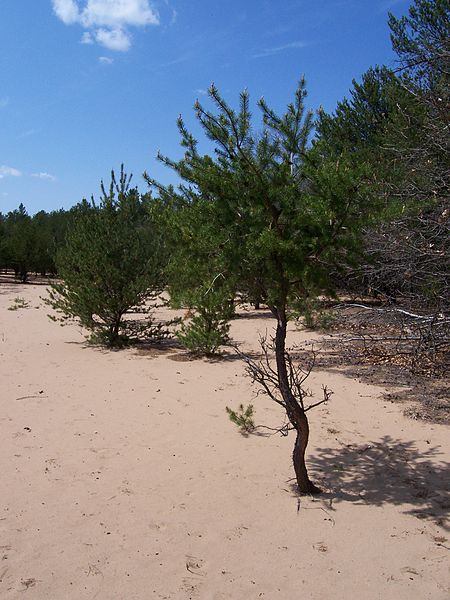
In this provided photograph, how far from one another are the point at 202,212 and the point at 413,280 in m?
5.92

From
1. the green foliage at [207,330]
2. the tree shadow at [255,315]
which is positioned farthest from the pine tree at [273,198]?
the tree shadow at [255,315]

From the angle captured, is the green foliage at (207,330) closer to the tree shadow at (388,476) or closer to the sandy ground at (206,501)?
the sandy ground at (206,501)

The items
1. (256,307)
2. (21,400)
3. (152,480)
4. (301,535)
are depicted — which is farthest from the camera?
(256,307)

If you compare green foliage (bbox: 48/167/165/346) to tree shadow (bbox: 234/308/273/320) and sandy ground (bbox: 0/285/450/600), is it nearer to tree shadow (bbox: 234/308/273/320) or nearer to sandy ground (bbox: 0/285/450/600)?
sandy ground (bbox: 0/285/450/600)

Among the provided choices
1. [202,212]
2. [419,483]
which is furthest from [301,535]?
[202,212]

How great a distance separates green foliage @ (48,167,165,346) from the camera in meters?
10.7

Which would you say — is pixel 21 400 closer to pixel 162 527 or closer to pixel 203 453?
pixel 203 453

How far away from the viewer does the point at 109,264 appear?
10766 millimetres

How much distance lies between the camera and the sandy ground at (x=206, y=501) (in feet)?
10.4

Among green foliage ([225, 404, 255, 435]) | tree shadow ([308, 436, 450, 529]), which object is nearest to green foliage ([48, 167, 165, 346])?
green foliage ([225, 404, 255, 435])

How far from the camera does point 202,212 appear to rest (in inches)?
155

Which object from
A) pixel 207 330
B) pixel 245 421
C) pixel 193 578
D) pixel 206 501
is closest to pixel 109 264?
pixel 207 330

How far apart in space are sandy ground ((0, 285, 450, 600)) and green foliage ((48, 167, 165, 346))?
352cm

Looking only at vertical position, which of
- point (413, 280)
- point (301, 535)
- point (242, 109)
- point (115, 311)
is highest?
point (242, 109)
